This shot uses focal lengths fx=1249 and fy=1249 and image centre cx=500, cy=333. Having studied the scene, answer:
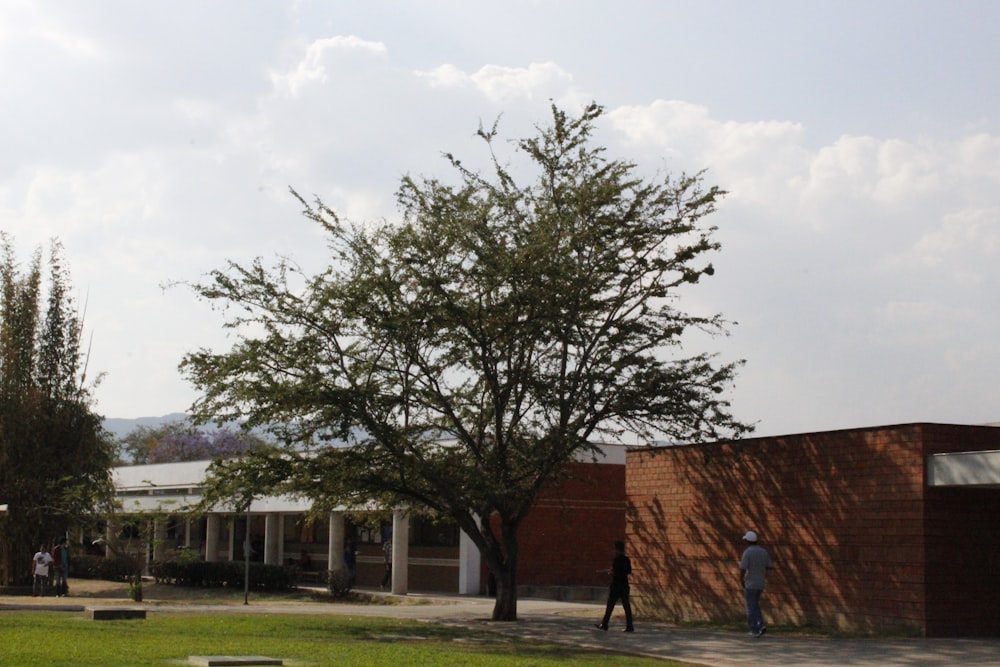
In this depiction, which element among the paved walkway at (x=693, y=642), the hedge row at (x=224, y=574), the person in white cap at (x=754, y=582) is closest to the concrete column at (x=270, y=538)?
the hedge row at (x=224, y=574)

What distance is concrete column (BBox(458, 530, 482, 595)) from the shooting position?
122ft

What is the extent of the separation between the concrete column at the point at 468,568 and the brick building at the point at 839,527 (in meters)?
10.2

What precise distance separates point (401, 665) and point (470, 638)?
20.1 ft

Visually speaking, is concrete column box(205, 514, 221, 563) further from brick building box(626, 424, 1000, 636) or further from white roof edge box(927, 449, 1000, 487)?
white roof edge box(927, 449, 1000, 487)

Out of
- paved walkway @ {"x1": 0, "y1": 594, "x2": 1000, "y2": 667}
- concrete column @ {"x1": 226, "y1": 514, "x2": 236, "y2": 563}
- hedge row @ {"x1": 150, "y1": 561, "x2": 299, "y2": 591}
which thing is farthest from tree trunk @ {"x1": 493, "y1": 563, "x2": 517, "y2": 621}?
concrete column @ {"x1": 226, "y1": 514, "x2": 236, "y2": 563}

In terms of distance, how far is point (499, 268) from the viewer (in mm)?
22922

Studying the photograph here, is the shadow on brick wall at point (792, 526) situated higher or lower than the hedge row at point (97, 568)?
higher

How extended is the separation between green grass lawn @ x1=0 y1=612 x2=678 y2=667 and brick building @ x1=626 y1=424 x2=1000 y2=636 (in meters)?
5.61

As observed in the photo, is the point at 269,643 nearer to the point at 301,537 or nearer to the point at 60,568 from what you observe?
the point at 60,568

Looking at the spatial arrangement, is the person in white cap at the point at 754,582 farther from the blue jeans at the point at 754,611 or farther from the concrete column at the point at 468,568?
the concrete column at the point at 468,568

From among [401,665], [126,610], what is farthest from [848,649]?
[126,610]

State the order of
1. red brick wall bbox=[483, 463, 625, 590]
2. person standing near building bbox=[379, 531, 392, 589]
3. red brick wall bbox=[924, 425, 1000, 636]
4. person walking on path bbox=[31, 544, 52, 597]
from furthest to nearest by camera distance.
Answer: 1. person standing near building bbox=[379, 531, 392, 589]
2. red brick wall bbox=[483, 463, 625, 590]
3. person walking on path bbox=[31, 544, 52, 597]
4. red brick wall bbox=[924, 425, 1000, 636]

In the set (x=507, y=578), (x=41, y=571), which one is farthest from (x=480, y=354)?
(x=41, y=571)

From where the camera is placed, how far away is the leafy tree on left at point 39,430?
39438 millimetres
